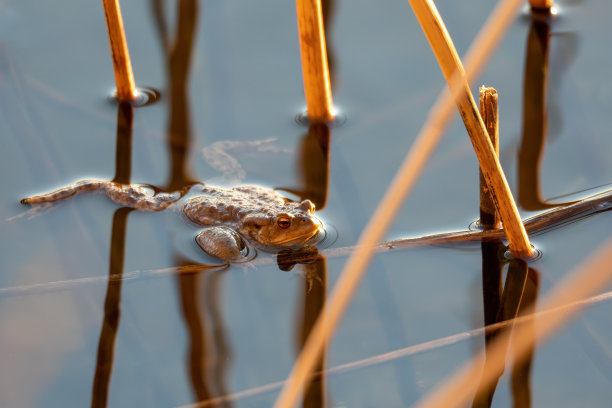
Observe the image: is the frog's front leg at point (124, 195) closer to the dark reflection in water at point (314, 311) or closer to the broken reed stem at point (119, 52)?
the broken reed stem at point (119, 52)

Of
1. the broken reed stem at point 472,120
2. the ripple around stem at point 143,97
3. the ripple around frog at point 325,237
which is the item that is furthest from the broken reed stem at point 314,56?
the broken reed stem at point 472,120

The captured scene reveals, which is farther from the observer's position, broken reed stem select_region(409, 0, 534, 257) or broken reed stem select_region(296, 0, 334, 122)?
broken reed stem select_region(296, 0, 334, 122)

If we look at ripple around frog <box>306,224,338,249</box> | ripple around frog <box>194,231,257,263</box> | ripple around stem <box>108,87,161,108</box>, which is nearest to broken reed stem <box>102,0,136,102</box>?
ripple around stem <box>108,87,161,108</box>

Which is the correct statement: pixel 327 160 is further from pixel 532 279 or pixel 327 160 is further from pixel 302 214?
pixel 532 279

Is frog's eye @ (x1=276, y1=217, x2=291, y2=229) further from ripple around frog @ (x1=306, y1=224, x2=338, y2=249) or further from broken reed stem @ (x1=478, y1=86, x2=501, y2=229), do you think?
broken reed stem @ (x1=478, y1=86, x2=501, y2=229)

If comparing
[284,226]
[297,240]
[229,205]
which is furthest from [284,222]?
[229,205]

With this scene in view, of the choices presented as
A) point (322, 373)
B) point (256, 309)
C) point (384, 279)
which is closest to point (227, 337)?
point (256, 309)

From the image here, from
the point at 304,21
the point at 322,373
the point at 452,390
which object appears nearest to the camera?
the point at 452,390
